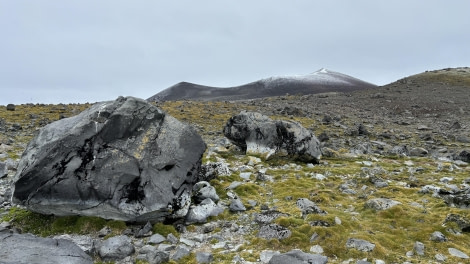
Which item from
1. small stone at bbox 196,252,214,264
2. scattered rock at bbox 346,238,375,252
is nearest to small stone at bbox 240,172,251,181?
scattered rock at bbox 346,238,375,252

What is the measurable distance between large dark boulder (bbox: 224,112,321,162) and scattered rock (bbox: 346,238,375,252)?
11545 mm

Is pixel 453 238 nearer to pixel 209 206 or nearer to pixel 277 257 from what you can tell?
pixel 277 257

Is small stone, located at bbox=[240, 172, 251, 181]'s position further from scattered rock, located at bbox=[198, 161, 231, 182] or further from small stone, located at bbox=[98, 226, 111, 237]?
small stone, located at bbox=[98, 226, 111, 237]

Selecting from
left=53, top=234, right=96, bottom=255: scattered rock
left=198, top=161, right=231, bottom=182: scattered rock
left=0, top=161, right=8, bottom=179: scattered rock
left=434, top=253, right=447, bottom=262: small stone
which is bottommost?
left=434, top=253, right=447, bottom=262: small stone

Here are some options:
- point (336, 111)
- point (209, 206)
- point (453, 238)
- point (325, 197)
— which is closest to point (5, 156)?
point (209, 206)

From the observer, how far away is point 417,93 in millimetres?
81875

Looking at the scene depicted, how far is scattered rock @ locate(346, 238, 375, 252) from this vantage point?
37.1 ft

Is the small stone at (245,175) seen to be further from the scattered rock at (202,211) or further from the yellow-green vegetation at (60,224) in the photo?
the yellow-green vegetation at (60,224)

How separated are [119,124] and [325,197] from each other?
9.02 metres

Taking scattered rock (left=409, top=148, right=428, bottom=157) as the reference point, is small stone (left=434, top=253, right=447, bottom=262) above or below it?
below

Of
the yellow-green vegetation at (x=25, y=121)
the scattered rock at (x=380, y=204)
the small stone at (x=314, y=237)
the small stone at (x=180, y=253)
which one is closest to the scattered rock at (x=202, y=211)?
the small stone at (x=180, y=253)

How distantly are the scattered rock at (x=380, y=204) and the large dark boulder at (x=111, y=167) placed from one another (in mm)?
7159

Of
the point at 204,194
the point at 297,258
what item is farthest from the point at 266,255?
the point at 204,194

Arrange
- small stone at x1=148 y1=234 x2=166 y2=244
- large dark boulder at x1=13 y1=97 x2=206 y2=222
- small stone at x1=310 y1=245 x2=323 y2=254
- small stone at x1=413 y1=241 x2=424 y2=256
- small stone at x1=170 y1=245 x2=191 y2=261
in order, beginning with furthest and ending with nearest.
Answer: large dark boulder at x1=13 y1=97 x2=206 y2=222 → small stone at x1=148 y1=234 x2=166 y2=244 → small stone at x1=413 y1=241 x2=424 y2=256 → small stone at x1=310 y1=245 x2=323 y2=254 → small stone at x1=170 y1=245 x2=191 y2=261
